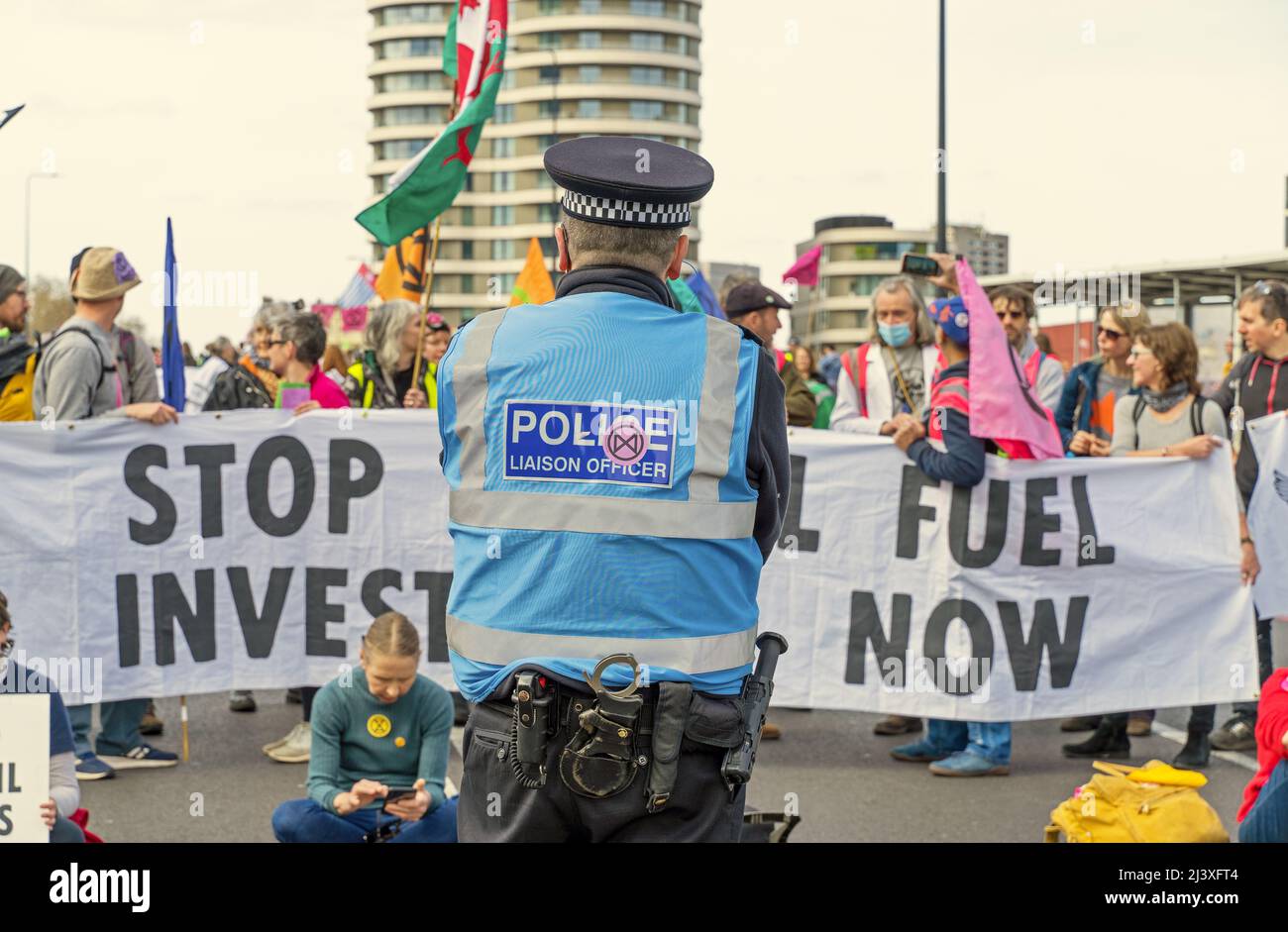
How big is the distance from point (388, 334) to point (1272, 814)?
5375 mm

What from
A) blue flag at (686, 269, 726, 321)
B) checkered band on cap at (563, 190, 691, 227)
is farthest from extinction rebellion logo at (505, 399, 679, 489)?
blue flag at (686, 269, 726, 321)

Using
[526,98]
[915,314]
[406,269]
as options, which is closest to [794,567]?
[915,314]

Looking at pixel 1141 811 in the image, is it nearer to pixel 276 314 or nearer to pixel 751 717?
pixel 751 717

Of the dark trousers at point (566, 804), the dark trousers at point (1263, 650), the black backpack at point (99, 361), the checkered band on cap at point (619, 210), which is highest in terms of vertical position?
the checkered band on cap at point (619, 210)

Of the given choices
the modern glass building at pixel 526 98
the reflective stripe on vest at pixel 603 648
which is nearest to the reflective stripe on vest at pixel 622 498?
the reflective stripe on vest at pixel 603 648

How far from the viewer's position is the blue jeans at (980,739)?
7082mm

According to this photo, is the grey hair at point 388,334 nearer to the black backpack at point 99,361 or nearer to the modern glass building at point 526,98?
the black backpack at point 99,361

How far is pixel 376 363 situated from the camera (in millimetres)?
8281

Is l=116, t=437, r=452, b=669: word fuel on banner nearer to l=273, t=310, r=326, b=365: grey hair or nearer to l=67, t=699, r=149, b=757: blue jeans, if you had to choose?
l=67, t=699, r=149, b=757: blue jeans

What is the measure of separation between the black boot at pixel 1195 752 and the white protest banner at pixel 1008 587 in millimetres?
187

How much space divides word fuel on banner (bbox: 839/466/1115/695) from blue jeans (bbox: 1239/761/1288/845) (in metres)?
2.88

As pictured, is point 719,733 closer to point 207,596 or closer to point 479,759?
point 479,759

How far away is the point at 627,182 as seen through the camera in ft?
9.57

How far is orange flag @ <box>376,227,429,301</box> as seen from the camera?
418 inches
